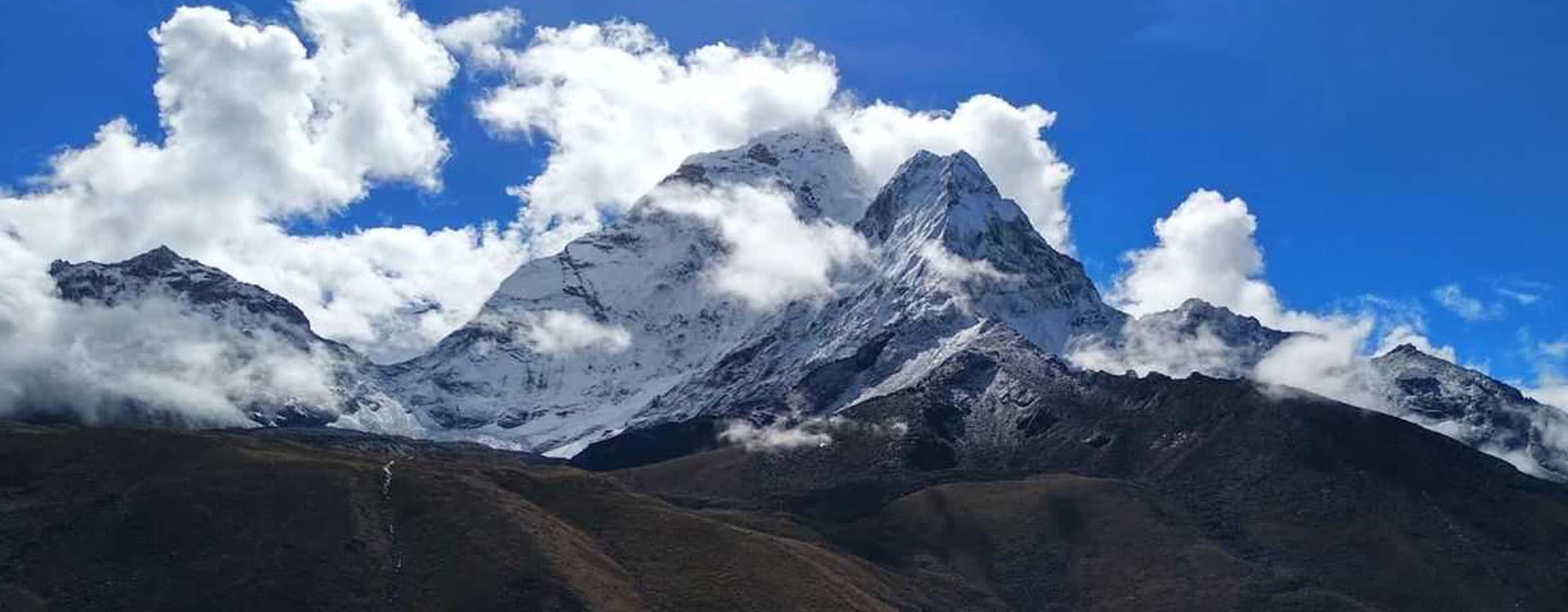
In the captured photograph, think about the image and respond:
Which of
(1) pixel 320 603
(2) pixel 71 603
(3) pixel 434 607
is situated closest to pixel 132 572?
(2) pixel 71 603

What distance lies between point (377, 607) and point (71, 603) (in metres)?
36.1

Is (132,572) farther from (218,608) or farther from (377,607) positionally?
(377,607)

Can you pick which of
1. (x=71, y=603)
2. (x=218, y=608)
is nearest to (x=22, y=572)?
(x=71, y=603)

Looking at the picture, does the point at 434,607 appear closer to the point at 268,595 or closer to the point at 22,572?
the point at 268,595

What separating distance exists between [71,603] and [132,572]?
10.1 metres

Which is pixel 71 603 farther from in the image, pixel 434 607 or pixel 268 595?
pixel 434 607

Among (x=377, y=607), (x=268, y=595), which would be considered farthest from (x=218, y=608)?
(x=377, y=607)

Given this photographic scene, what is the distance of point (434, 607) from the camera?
200 metres

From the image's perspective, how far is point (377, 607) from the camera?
197750mm

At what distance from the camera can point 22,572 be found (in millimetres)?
195500

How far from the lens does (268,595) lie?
198 m

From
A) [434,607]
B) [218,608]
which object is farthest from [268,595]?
[434,607]

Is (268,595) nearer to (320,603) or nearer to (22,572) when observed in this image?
(320,603)

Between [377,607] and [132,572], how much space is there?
1260 inches
